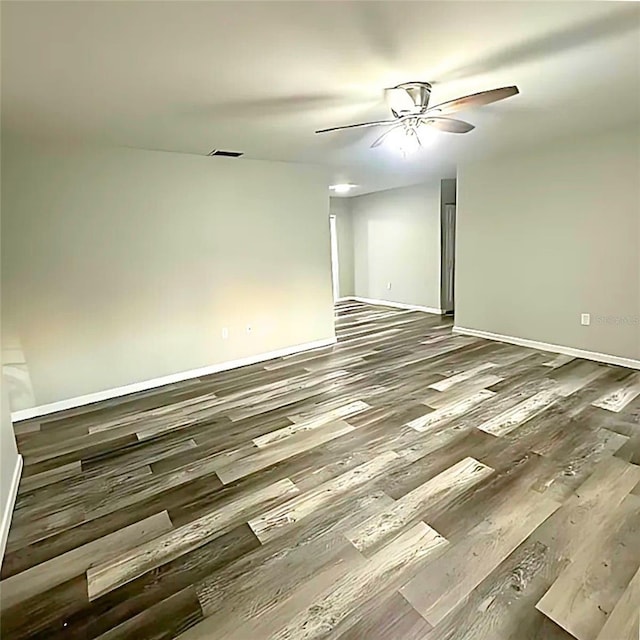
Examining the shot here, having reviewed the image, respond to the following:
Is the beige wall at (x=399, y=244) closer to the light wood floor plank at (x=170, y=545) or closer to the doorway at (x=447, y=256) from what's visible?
the doorway at (x=447, y=256)

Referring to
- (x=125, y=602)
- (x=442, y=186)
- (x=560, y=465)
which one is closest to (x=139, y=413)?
(x=125, y=602)

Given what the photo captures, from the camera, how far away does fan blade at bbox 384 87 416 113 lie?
273 cm

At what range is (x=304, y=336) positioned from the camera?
5.60m

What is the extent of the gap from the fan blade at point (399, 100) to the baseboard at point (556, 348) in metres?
3.51

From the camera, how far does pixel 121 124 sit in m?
3.22

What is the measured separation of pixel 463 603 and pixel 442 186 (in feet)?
22.2

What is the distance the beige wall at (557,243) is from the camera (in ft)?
13.9

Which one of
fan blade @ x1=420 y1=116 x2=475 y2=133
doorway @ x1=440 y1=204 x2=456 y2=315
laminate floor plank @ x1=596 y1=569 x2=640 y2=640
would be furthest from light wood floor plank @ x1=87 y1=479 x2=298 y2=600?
doorway @ x1=440 y1=204 x2=456 y2=315

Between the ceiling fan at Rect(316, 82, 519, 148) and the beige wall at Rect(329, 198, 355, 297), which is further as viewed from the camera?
the beige wall at Rect(329, 198, 355, 297)

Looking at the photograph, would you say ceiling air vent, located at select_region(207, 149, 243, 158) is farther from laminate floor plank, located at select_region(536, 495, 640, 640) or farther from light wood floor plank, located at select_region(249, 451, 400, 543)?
laminate floor plank, located at select_region(536, 495, 640, 640)

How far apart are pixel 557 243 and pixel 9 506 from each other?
5489mm

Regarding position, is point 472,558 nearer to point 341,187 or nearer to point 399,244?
point 341,187

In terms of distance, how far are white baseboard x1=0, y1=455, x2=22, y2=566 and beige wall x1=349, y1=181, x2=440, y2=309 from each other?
6.61 metres

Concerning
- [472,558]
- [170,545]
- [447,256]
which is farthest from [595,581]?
[447,256]
